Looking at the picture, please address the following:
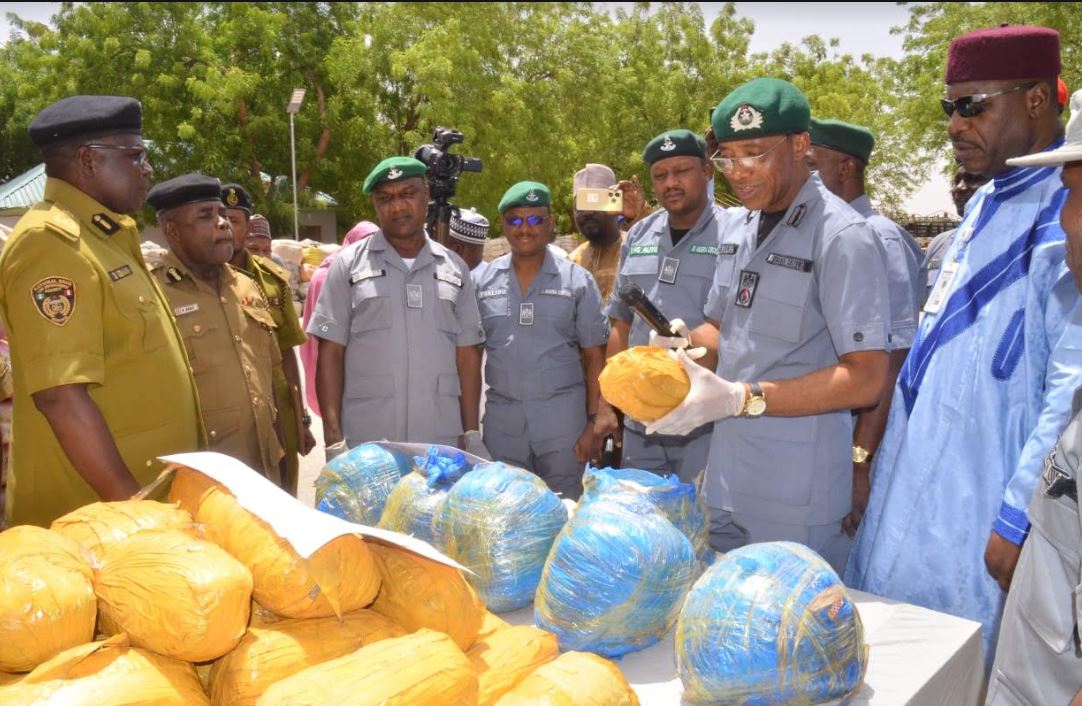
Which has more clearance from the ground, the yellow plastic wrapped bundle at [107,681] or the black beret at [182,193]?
the black beret at [182,193]

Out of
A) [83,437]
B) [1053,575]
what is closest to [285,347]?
[83,437]

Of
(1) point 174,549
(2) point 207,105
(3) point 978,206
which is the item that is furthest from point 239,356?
(2) point 207,105

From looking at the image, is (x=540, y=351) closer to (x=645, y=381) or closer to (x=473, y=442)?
(x=473, y=442)

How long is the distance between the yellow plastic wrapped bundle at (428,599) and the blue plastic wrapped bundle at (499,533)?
0.30 meters

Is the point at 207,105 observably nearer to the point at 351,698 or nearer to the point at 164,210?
the point at 164,210

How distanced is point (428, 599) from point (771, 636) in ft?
1.92

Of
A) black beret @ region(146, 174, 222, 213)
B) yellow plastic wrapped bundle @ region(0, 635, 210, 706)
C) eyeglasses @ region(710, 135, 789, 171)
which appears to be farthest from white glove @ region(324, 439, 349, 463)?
yellow plastic wrapped bundle @ region(0, 635, 210, 706)

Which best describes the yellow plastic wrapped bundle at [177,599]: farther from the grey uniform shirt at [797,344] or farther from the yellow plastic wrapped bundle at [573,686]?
the grey uniform shirt at [797,344]

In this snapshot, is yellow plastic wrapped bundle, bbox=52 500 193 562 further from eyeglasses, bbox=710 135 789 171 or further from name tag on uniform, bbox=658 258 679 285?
name tag on uniform, bbox=658 258 679 285

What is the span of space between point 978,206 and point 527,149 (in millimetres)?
18709

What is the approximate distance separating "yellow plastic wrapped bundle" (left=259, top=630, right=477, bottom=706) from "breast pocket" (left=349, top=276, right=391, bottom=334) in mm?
2373

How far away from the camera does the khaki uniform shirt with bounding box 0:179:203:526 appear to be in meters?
2.04

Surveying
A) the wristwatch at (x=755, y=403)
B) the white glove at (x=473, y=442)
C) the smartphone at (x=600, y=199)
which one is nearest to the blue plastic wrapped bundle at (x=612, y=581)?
the wristwatch at (x=755, y=403)

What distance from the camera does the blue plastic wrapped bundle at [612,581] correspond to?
1.58 metres
